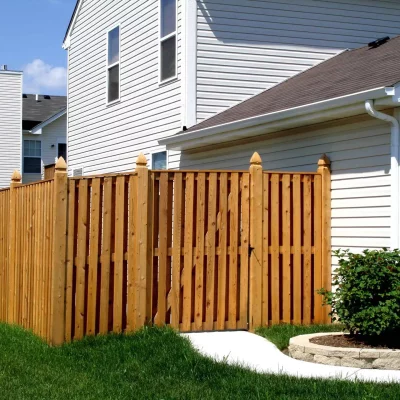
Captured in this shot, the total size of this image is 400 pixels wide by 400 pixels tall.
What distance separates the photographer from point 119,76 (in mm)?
17156

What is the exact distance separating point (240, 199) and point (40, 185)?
2.55 m

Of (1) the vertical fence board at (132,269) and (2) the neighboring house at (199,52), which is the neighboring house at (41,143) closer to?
(2) the neighboring house at (199,52)

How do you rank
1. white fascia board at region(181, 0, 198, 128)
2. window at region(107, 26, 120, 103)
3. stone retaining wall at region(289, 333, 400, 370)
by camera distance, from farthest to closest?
window at region(107, 26, 120, 103)
white fascia board at region(181, 0, 198, 128)
stone retaining wall at region(289, 333, 400, 370)

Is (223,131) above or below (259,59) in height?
below

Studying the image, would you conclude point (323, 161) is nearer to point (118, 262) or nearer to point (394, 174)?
point (394, 174)

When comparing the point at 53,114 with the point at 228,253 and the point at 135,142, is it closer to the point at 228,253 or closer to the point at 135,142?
the point at 135,142

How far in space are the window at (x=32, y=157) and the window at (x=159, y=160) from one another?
23866mm

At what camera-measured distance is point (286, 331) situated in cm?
965

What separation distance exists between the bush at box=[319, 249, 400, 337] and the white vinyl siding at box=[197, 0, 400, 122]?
20.2 ft

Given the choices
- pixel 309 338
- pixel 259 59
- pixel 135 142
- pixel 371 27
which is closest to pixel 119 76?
pixel 135 142

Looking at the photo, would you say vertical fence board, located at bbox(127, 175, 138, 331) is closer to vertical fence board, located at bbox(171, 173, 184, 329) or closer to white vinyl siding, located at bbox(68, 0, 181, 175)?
vertical fence board, located at bbox(171, 173, 184, 329)

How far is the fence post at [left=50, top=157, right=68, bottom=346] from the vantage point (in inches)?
367

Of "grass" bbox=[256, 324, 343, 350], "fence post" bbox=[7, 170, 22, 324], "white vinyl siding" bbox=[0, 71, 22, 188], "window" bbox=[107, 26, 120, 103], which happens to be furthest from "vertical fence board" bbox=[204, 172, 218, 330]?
"white vinyl siding" bbox=[0, 71, 22, 188]

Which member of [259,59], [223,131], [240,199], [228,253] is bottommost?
[228,253]
